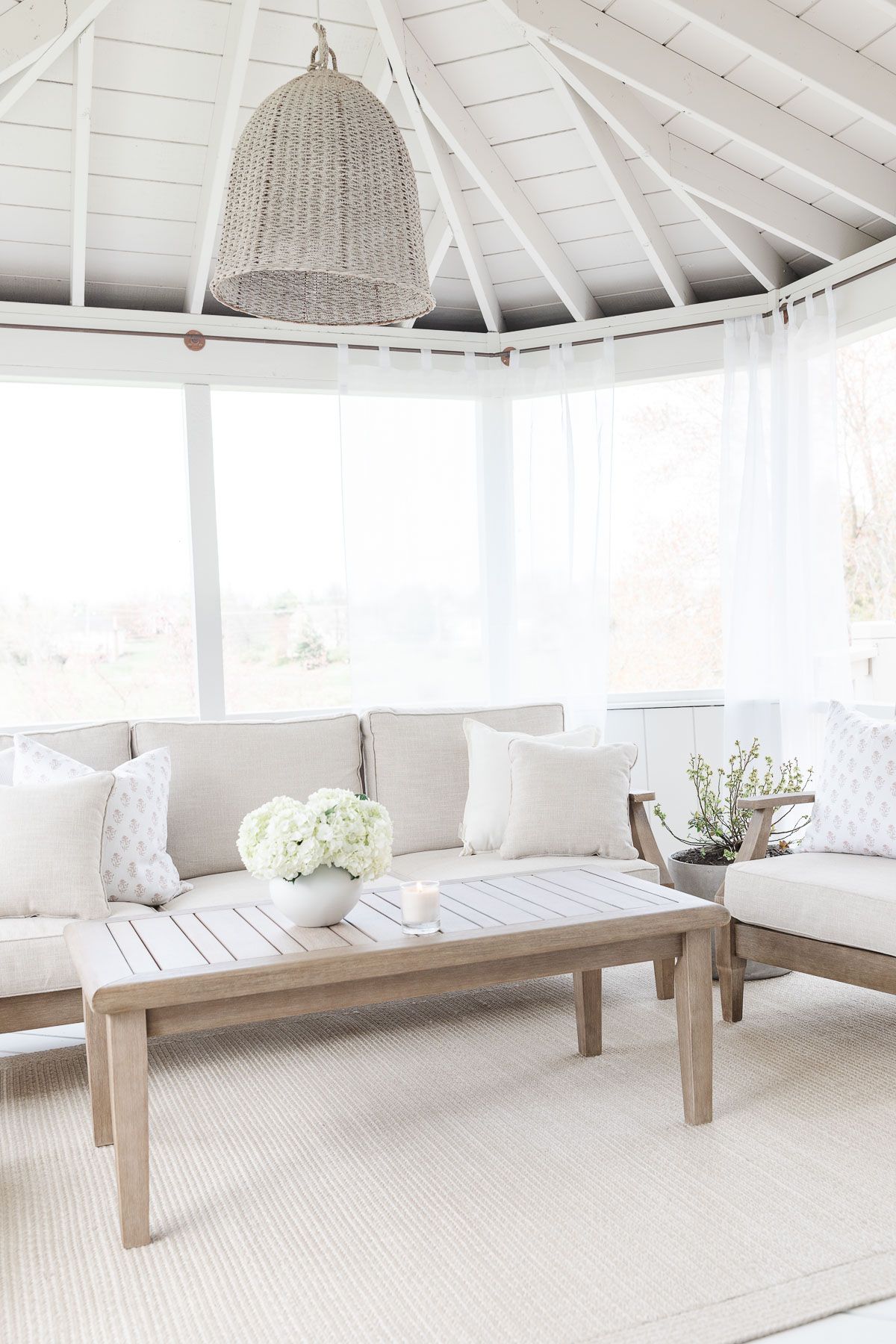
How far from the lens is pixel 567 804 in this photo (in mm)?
3570

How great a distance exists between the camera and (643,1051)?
3.01 m

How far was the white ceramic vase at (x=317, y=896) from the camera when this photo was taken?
2465mm

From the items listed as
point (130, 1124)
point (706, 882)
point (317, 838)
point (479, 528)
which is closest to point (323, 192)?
point (317, 838)

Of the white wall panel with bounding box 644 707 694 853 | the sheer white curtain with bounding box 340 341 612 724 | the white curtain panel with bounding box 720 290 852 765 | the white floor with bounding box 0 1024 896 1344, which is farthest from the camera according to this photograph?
the white wall panel with bounding box 644 707 694 853

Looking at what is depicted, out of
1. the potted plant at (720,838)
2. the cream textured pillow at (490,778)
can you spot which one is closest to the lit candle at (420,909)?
the cream textured pillow at (490,778)

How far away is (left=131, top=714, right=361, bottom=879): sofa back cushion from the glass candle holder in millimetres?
1291

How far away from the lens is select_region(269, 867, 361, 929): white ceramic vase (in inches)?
97.0

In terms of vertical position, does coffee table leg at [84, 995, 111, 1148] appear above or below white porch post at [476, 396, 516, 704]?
below

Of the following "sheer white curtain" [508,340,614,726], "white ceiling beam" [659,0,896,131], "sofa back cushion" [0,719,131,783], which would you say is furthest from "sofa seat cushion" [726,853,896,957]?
"white ceiling beam" [659,0,896,131]

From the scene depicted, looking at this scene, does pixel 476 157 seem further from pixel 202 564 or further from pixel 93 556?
pixel 93 556

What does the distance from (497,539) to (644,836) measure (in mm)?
1790

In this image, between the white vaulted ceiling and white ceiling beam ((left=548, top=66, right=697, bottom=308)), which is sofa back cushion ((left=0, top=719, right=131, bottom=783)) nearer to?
the white vaulted ceiling

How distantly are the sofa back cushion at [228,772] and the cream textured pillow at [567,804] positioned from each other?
60 centimetres

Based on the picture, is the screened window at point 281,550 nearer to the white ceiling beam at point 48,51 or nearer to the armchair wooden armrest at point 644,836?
the white ceiling beam at point 48,51
